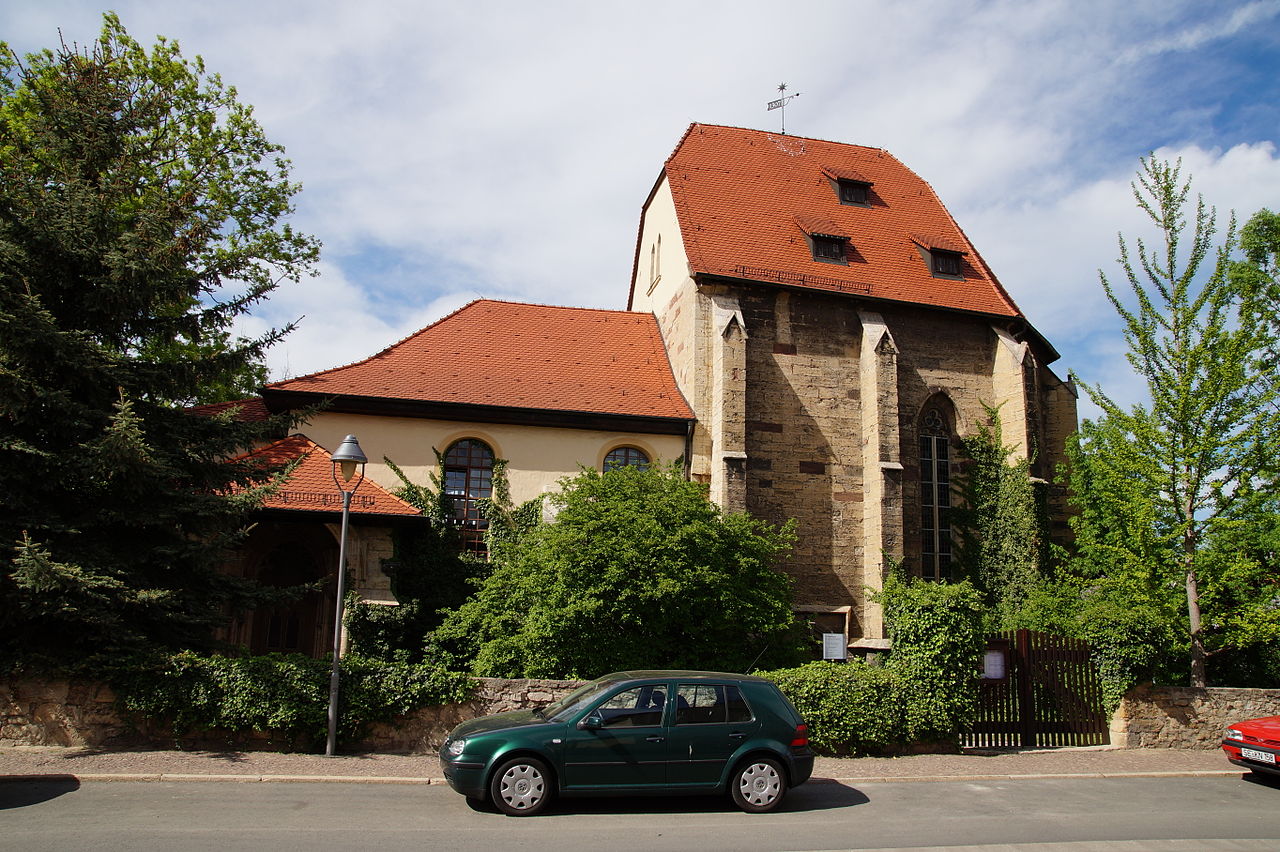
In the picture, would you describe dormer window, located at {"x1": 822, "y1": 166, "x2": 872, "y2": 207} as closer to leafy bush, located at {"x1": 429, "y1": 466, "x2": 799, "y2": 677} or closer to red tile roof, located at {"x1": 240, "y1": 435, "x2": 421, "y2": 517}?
leafy bush, located at {"x1": 429, "y1": 466, "x2": 799, "y2": 677}

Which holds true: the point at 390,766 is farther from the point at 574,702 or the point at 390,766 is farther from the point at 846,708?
the point at 846,708

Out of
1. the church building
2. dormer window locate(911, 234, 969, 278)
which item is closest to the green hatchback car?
the church building

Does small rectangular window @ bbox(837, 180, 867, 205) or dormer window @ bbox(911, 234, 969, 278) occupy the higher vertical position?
small rectangular window @ bbox(837, 180, 867, 205)

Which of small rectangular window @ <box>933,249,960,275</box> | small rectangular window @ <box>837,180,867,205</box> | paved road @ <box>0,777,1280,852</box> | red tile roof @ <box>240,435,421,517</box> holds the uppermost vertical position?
small rectangular window @ <box>837,180,867,205</box>

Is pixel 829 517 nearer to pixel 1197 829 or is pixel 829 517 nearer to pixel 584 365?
pixel 584 365

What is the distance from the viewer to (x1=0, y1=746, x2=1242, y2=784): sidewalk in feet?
28.6

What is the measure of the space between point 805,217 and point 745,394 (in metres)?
6.01

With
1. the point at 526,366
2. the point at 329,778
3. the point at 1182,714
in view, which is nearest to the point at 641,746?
the point at 329,778

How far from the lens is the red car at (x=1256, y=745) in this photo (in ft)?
34.6

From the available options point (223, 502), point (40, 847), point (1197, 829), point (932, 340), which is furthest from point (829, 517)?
point (40, 847)

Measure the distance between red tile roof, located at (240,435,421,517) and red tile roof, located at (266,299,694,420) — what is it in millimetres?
1613

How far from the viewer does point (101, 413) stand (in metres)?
10.2

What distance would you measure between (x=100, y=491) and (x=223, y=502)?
51.6 inches

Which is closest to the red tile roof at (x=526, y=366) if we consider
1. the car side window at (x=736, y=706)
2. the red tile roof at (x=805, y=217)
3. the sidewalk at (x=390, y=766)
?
the red tile roof at (x=805, y=217)
